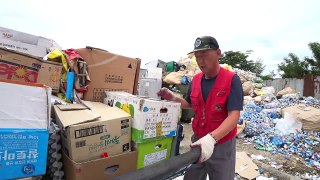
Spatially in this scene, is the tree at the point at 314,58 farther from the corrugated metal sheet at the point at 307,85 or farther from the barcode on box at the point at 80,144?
the barcode on box at the point at 80,144

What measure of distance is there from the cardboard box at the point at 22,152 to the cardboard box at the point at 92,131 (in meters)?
0.16

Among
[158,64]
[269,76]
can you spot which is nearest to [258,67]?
[269,76]

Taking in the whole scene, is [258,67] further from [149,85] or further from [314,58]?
[149,85]

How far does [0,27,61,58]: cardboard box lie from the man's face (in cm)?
228

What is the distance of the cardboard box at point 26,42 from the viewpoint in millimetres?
3299

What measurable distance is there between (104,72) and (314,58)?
19626 mm

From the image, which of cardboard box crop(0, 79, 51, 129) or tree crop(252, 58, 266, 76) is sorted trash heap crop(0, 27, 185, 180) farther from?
tree crop(252, 58, 266, 76)

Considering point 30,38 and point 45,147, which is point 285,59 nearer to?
point 30,38

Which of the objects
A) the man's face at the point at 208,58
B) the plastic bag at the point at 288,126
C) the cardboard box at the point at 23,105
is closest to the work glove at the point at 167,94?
the man's face at the point at 208,58

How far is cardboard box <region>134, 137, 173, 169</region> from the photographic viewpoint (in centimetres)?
158

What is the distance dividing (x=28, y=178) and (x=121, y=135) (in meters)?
0.52

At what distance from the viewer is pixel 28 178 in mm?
1124

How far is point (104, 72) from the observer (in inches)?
80.0

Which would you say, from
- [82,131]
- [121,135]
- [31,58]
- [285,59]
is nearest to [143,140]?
[121,135]
